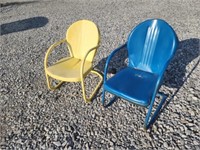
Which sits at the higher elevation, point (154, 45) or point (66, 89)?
point (154, 45)

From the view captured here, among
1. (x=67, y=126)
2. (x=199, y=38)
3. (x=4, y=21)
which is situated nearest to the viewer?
(x=67, y=126)

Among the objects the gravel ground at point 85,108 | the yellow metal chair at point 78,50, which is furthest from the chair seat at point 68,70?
the gravel ground at point 85,108

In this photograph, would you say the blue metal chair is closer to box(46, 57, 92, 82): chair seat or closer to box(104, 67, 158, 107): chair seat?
box(104, 67, 158, 107): chair seat

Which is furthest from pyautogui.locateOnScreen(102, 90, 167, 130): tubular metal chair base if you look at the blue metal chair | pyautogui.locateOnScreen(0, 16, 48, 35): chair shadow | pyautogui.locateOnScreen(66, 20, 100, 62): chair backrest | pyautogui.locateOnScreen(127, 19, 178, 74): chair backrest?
pyautogui.locateOnScreen(0, 16, 48, 35): chair shadow

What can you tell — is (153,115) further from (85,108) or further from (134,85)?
(85,108)

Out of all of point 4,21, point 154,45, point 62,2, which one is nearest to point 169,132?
point 154,45

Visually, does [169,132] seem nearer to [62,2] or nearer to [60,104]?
[60,104]

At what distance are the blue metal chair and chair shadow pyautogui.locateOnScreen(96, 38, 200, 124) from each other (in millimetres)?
421

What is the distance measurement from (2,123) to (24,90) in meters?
0.69

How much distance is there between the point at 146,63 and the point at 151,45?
0.78 feet

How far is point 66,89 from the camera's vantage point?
3146 millimetres

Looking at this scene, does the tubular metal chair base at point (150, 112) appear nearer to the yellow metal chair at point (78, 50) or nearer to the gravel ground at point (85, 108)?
the gravel ground at point (85, 108)

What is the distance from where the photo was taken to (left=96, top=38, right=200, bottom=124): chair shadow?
3109mm

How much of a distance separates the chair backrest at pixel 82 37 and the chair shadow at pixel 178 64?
611 mm
